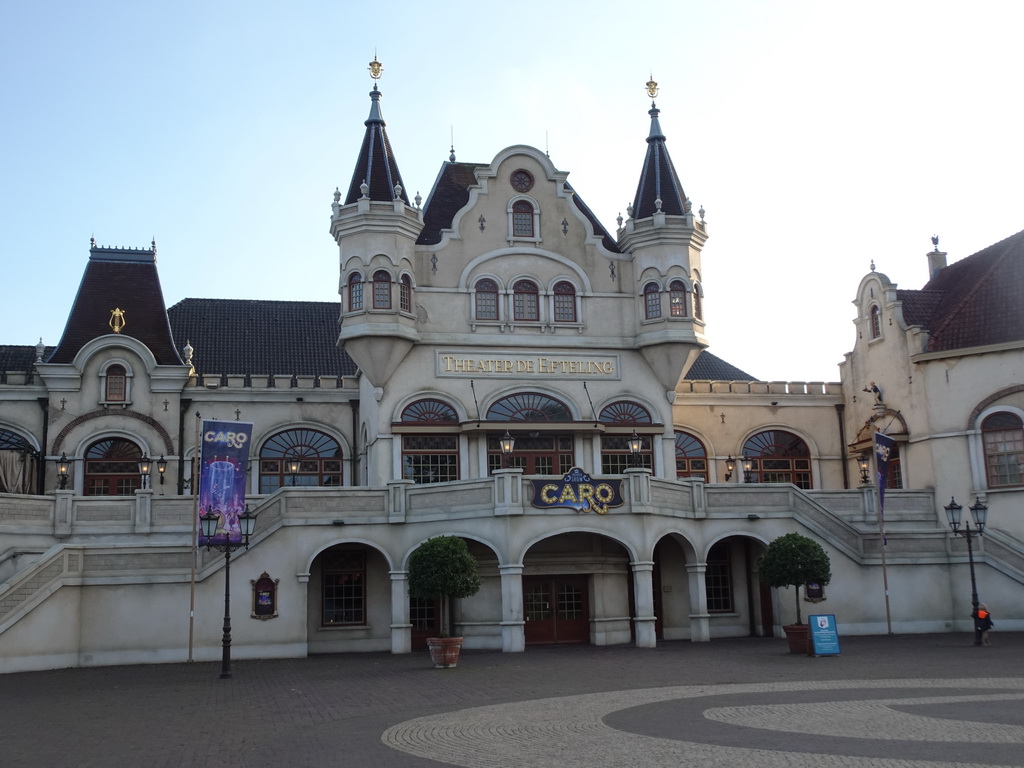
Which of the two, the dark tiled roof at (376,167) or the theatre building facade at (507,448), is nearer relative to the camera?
the theatre building facade at (507,448)

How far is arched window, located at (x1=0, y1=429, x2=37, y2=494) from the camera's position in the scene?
127 ft

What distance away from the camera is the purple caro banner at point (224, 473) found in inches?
1236

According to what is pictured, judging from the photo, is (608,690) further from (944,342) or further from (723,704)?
(944,342)

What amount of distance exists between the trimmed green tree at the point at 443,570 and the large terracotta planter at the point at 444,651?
1.71 metres

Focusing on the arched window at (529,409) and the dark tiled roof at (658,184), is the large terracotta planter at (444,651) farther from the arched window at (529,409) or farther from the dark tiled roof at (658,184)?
the dark tiled roof at (658,184)

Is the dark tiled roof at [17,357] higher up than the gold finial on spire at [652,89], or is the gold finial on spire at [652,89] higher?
the gold finial on spire at [652,89]

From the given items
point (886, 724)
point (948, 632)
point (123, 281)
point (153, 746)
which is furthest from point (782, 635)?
point (123, 281)

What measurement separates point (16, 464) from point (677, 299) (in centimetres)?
2435

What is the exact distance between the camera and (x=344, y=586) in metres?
36.8

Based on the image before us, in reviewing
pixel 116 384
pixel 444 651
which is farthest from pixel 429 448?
pixel 116 384

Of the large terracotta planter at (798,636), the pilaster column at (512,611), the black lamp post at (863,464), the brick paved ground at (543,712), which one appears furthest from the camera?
the black lamp post at (863,464)

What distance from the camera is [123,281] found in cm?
4722

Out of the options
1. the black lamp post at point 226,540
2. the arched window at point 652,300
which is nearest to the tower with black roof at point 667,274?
the arched window at point 652,300

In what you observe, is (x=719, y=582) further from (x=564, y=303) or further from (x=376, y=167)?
(x=376, y=167)
